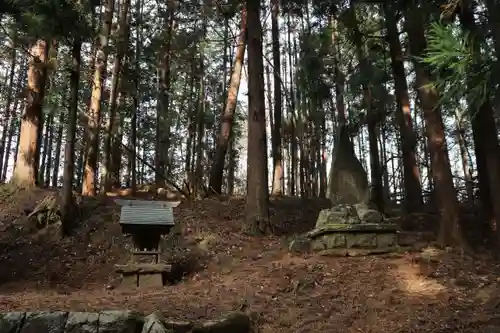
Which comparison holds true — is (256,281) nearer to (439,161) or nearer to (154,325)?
(154,325)

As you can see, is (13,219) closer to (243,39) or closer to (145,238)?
(145,238)

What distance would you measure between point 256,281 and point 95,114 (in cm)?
795

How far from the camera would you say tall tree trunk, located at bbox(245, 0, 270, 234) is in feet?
32.3

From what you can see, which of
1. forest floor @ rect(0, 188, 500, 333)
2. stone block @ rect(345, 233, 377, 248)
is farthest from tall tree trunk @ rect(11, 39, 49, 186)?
stone block @ rect(345, 233, 377, 248)

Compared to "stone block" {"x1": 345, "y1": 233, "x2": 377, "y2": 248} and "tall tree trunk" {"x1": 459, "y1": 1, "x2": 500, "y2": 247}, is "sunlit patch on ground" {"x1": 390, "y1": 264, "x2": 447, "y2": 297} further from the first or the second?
"tall tree trunk" {"x1": 459, "y1": 1, "x2": 500, "y2": 247}

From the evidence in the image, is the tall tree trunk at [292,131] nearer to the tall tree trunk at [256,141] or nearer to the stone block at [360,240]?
the tall tree trunk at [256,141]

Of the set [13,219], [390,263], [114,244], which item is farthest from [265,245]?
[13,219]

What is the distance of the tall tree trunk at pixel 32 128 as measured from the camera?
39.3ft

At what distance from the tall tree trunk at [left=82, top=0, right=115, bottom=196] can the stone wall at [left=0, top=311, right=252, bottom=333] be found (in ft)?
26.3

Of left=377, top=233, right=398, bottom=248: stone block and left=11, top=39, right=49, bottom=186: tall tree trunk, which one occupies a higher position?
left=11, top=39, right=49, bottom=186: tall tree trunk

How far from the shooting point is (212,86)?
81.8 ft

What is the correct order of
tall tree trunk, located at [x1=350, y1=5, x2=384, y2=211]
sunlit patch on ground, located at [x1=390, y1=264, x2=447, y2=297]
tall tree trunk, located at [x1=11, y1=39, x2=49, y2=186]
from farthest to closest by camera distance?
tall tree trunk, located at [x1=11, y1=39, x2=49, y2=186] < tall tree trunk, located at [x1=350, y1=5, x2=384, y2=211] < sunlit patch on ground, located at [x1=390, y1=264, x2=447, y2=297]

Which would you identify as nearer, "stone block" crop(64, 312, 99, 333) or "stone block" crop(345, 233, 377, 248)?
"stone block" crop(64, 312, 99, 333)

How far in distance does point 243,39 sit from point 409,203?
7.42 meters
